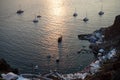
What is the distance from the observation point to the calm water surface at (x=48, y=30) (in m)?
82.9

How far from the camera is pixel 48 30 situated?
386 ft

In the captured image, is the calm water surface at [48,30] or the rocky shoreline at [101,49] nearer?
the rocky shoreline at [101,49]

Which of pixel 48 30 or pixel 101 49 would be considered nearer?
pixel 101 49

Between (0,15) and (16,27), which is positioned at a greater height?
(0,15)

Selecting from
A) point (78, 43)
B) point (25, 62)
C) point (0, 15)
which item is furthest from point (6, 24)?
point (25, 62)

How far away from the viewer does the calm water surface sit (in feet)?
272

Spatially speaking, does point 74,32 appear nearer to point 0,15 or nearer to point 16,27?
point 16,27

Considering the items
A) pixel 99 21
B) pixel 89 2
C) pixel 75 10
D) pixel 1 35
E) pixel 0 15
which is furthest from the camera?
pixel 89 2

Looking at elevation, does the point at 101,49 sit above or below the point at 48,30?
below

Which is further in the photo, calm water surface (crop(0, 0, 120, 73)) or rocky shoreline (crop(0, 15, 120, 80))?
calm water surface (crop(0, 0, 120, 73))

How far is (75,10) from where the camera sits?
151m

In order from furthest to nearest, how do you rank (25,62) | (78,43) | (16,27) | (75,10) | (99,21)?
(75,10) → (99,21) → (16,27) → (78,43) → (25,62)

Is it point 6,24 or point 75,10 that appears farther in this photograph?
point 75,10

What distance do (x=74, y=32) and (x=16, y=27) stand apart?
24888 millimetres
